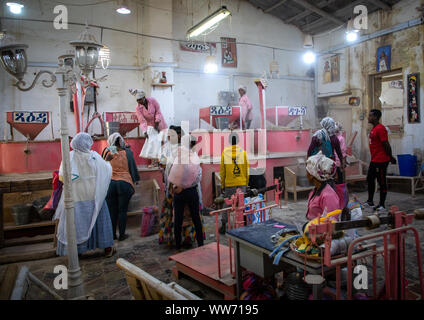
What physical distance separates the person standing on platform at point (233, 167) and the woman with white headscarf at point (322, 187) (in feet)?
7.21

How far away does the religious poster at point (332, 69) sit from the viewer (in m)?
12.4

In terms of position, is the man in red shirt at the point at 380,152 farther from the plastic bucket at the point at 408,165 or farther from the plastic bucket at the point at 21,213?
the plastic bucket at the point at 21,213

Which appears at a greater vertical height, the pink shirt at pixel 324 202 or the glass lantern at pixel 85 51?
the glass lantern at pixel 85 51

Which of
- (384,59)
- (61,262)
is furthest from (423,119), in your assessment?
(61,262)

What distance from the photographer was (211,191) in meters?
8.45

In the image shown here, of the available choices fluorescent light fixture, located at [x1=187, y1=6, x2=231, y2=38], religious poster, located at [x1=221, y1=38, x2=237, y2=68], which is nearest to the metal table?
fluorescent light fixture, located at [x1=187, y1=6, x2=231, y2=38]

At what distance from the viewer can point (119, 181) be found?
5.70 meters

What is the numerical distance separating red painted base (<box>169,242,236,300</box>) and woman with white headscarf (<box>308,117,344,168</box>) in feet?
7.48

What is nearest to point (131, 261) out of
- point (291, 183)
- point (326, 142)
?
point (326, 142)

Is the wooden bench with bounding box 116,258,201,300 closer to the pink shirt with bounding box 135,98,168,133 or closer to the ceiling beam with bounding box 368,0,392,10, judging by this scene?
the pink shirt with bounding box 135,98,168,133

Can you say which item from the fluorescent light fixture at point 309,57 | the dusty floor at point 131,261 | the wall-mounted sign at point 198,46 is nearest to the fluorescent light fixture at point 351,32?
the fluorescent light fixture at point 309,57
